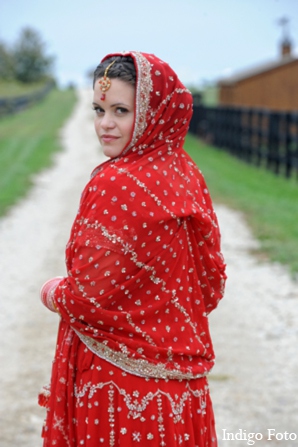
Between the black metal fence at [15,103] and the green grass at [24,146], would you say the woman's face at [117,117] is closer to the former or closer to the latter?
the green grass at [24,146]

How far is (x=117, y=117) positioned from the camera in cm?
225

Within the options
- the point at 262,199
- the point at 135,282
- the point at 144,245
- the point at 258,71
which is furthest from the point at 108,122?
the point at 258,71

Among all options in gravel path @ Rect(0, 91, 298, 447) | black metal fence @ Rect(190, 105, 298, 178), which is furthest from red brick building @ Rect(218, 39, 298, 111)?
gravel path @ Rect(0, 91, 298, 447)

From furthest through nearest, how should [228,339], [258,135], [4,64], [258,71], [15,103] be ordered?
[4,64]
[15,103]
[258,71]
[258,135]
[228,339]

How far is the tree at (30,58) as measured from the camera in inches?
2960

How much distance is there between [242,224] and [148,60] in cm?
718

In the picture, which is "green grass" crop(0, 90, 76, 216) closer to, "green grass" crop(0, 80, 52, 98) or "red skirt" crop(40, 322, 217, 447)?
"green grass" crop(0, 80, 52, 98)

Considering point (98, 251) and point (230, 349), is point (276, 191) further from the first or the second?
point (98, 251)

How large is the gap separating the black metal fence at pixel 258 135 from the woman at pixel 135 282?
40.1ft

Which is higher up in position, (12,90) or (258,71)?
(12,90)

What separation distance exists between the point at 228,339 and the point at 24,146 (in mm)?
15118

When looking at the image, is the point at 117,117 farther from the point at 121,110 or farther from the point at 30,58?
the point at 30,58

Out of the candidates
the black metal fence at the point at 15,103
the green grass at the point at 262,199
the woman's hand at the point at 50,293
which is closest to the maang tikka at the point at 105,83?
the woman's hand at the point at 50,293

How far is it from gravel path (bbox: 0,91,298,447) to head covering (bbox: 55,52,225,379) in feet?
5.97
